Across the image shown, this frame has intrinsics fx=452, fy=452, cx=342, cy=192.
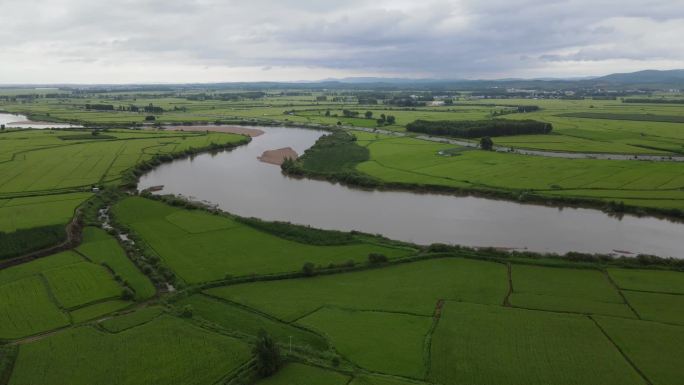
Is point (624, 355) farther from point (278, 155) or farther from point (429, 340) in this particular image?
point (278, 155)

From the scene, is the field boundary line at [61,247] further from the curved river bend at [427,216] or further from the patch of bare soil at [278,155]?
the patch of bare soil at [278,155]

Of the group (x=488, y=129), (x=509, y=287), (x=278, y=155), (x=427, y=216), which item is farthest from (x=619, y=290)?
(x=488, y=129)

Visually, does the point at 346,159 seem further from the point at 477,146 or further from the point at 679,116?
the point at 679,116

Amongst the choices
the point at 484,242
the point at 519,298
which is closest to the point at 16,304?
the point at 519,298

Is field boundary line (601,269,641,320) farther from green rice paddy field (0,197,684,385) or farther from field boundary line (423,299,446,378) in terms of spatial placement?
field boundary line (423,299,446,378)

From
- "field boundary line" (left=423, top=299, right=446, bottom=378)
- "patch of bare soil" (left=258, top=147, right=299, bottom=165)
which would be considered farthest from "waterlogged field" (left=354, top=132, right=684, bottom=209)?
"field boundary line" (left=423, top=299, right=446, bottom=378)

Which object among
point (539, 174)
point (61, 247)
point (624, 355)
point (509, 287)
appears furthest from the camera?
point (539, 174)

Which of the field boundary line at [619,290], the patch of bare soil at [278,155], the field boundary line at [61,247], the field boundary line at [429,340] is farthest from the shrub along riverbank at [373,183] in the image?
the field boundary line at [61,247]
